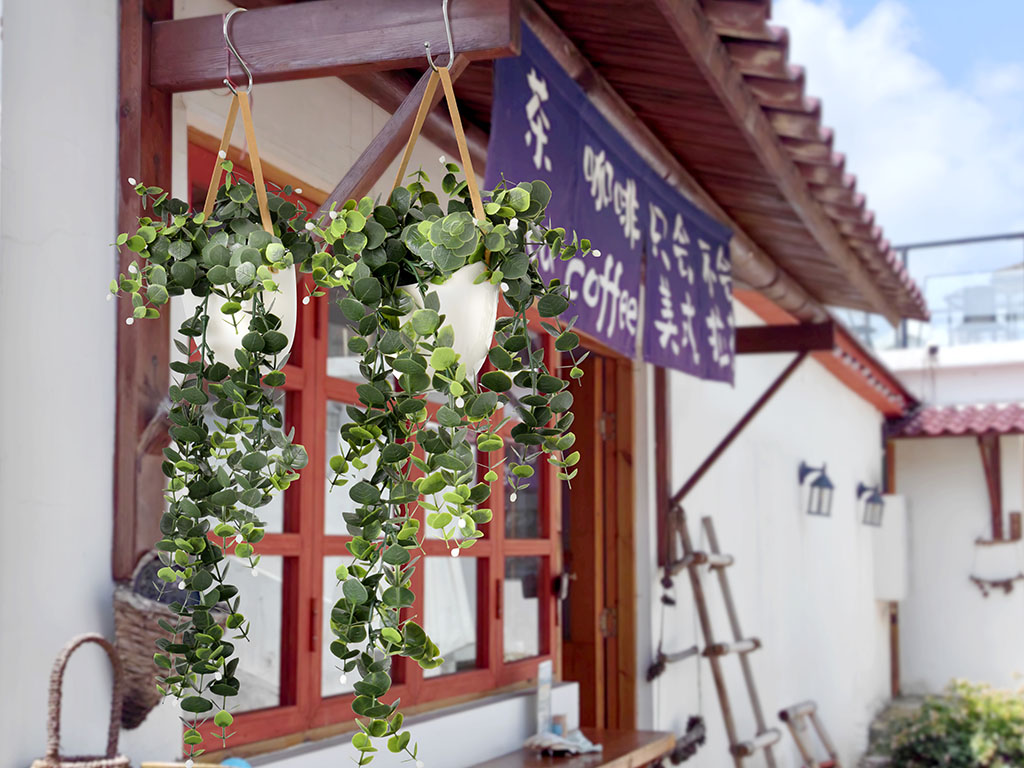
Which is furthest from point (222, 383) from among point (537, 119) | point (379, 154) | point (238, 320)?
point (537, 119)

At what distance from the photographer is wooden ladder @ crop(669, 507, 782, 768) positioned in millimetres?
5004

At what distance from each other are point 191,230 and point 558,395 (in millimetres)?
536

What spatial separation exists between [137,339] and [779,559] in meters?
5.63

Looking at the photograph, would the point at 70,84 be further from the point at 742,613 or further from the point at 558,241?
the point at 742,613

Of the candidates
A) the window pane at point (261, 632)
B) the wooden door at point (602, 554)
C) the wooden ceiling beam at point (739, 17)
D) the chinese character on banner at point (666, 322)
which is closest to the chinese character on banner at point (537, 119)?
the wooden ceiling beam at point (739, 17)

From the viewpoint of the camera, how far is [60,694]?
69.7 inches

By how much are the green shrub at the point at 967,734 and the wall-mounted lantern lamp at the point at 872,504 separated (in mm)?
1867

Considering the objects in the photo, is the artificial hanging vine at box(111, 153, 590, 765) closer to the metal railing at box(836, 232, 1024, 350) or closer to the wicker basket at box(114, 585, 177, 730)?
the wicker basket at box(114, 585, 177, 730)

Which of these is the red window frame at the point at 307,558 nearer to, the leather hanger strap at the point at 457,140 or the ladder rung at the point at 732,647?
the leather hanger strap at the point at 457,140

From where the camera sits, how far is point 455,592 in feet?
11.5

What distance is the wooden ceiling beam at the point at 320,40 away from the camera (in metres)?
1.87

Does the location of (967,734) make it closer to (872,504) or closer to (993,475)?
(872,504)

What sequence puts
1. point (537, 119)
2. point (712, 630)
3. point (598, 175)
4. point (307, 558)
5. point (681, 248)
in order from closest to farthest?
1. point (537, 119)
2. point (307, 558)
3. point (598, 175)
4. point (681, 248)
5. point (712, 630)

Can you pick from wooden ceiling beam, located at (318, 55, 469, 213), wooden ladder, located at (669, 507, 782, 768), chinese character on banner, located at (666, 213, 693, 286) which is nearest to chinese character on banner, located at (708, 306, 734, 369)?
chinese character on banner, located at (666, 213, 693, 286)
